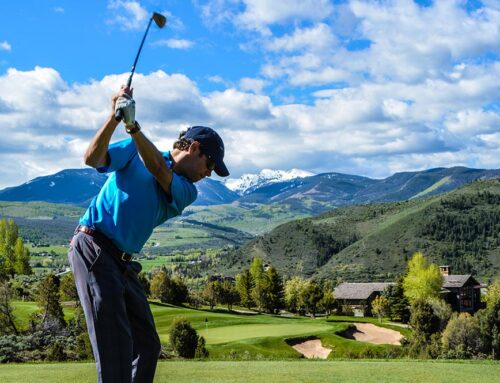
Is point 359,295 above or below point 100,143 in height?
below

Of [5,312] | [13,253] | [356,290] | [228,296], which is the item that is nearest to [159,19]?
[5,312]

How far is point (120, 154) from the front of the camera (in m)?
5.91

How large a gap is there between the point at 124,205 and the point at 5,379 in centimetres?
1078

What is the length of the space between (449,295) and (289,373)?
127691mm

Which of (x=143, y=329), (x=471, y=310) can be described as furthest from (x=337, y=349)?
(x=471, y=310)

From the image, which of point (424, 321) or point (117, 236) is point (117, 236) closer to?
point (117, 236)

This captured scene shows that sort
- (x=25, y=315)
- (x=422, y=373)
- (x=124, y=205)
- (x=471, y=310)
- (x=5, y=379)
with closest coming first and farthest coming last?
(x=124, y=205) → (x=5, y=379) → (x=422, y=373) → (x=25, y=315) → (x=471, y=310)

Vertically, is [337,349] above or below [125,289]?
below

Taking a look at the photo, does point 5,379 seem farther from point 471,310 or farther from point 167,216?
point 471,310

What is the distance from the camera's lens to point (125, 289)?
6359mm

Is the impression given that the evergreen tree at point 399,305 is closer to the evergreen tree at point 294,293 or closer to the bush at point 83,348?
the evergreen tree at point 294,293

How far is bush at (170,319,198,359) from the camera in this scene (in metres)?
42.2

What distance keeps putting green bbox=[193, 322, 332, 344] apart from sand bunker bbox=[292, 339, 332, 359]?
269 centimetres

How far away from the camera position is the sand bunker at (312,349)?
199ft
